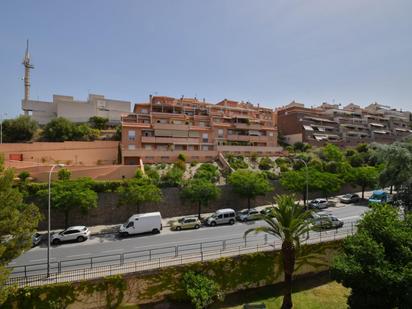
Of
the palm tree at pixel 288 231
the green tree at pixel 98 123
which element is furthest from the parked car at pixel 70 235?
the green tree at pixel 98 123

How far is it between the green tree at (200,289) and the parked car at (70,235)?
13.7m

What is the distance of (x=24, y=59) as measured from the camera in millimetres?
67500

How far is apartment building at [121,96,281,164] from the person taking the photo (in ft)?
142

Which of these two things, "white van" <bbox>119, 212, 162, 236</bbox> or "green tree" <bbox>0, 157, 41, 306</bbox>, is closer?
"green tree" <bbox>0, 157, 41, 306</bbox>

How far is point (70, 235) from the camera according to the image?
2345 centimetres

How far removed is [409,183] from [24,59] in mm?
86128

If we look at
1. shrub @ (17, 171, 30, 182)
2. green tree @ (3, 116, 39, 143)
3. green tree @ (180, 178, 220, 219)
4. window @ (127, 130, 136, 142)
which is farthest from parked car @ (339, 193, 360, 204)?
green tree @ (3, 116, 39, 143)

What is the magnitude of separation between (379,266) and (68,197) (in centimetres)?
2578

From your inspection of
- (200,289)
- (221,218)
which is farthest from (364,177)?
(200,289)

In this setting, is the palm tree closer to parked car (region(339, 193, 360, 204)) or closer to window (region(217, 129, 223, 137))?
parked car (region(339, 193, 360, 204))

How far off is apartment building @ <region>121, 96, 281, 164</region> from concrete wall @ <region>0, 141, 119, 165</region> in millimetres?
3794

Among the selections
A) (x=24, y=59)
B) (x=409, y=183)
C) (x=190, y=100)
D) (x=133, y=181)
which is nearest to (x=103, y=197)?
(x=133, y=181)

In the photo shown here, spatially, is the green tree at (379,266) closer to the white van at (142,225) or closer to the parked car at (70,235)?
the white van at (142,225)

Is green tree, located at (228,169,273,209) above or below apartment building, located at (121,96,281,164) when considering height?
below
